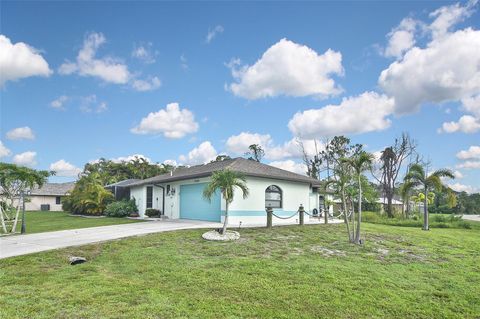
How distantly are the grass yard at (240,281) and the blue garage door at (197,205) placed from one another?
7170 mm

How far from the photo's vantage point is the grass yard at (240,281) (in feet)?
19.3

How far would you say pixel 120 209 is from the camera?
1076 inches

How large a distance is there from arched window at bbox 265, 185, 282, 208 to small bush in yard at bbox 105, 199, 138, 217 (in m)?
12.4

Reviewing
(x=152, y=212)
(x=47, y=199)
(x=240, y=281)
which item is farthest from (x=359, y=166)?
(x=47, y=199)

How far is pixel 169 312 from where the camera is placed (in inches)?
220

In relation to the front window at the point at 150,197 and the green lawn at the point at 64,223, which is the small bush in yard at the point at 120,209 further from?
the green lawn at the point at 64,223

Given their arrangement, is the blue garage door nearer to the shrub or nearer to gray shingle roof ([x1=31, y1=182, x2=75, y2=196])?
the shrub

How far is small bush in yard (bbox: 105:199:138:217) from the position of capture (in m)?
27.2

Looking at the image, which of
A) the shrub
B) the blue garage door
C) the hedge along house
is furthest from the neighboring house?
the blue garage door

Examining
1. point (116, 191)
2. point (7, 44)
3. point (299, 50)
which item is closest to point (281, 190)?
point (299, 50)

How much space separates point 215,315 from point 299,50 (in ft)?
52.4

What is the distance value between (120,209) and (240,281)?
21909 mm

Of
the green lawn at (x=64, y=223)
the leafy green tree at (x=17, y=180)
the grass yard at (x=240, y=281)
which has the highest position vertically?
the leafy green tree at (x=17, y=180)

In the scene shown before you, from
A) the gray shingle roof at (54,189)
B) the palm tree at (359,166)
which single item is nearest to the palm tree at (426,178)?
the palm tree at (359,166)
